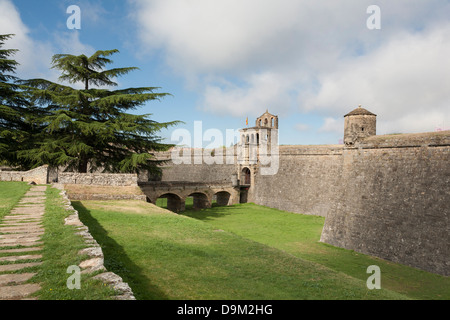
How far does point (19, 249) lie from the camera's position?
6.38m

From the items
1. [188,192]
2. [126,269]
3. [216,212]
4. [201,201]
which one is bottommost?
[216,212]

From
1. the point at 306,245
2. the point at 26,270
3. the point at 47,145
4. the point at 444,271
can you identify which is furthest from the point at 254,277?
the point at 47,145

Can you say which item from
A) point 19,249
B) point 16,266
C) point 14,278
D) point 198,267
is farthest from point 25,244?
point 198,267

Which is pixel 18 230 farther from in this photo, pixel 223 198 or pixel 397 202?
pixel 223 198

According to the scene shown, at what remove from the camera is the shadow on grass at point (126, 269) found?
5.66 metres

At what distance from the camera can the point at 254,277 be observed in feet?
23.4

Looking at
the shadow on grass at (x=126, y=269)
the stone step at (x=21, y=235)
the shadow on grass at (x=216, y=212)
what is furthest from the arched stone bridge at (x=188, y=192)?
the stone step at (x=21, y=235)

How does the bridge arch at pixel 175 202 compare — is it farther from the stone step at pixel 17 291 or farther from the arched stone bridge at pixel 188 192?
the stone step at pixel 17 291

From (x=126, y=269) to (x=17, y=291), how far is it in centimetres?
239

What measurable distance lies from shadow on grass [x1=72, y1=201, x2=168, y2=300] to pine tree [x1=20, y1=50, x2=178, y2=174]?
11.8 meters

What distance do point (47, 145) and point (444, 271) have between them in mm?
22739

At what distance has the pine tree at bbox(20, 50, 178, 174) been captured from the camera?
1997 cm

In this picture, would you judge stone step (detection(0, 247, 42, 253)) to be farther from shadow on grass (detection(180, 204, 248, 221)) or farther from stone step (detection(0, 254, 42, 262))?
shadow on grass (detection(180, 204, 248, 221))
